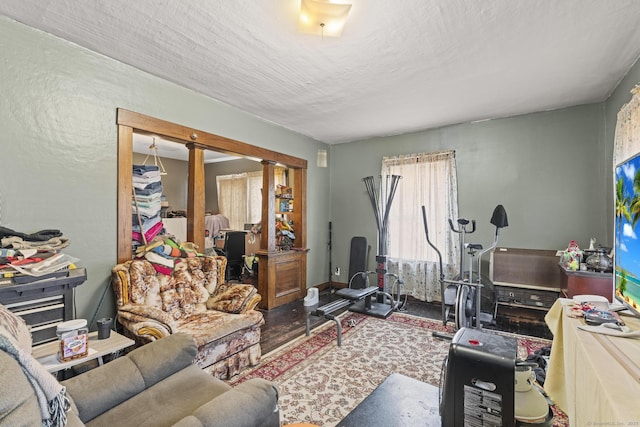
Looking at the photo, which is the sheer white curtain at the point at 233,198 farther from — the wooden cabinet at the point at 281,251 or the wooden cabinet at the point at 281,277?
the wooden cabinet at the point at 281,277

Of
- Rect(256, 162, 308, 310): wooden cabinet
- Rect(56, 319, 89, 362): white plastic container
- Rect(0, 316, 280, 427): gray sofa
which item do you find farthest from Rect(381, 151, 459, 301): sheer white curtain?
Rect(56, 319, 89, 362): white plastic container

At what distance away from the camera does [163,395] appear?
4.82ft

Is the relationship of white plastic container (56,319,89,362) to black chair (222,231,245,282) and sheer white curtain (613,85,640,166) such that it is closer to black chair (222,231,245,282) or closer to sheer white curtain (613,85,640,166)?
black chair (222,231,245,282)

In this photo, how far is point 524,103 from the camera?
136 inches

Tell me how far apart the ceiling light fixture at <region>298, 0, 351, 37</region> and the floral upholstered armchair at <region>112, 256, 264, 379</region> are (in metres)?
2.30

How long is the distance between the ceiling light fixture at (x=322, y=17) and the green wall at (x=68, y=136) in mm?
1746

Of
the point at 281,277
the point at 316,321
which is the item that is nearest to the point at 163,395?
the point at 316,321

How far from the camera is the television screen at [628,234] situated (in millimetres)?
1385

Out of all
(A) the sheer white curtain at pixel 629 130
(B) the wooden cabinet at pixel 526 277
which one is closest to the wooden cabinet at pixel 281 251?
(B) the wooden cabinet at pixel 526 277

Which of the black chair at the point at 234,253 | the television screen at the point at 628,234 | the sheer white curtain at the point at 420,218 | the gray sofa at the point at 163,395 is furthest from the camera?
the black chair at the point at 234,253

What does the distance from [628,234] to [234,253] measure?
16.9 ft

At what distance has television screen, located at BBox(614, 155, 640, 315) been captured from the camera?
1.38 m

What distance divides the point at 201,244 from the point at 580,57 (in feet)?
13.2

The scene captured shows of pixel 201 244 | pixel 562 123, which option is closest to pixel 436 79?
pixel 562 123
